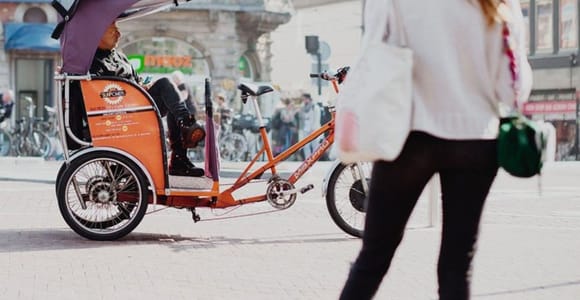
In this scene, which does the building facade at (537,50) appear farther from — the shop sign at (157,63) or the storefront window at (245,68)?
the shop sign at (157,63)

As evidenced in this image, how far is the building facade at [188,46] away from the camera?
44344 mm

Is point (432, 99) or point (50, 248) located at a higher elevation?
point (432, 99)

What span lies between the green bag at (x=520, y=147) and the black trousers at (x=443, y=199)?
72 millimetres

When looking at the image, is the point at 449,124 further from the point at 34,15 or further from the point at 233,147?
the point at 34,15

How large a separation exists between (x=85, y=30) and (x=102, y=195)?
1.20 meters

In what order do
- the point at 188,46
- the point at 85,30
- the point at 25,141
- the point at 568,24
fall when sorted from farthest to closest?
the point at 568,24 < the point at 188,46 < the point at 25,141 < the point at 85,30

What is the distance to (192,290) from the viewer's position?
7355mm

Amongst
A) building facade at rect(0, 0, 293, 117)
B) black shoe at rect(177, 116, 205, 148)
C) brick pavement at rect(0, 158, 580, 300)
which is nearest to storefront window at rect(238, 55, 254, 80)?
building facade at rect(0, 0, 293, 117)

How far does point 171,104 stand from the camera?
1011 cm

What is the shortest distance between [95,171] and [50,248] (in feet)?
2.55

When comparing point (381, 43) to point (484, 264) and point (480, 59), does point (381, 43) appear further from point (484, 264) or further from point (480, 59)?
point (484, 264)

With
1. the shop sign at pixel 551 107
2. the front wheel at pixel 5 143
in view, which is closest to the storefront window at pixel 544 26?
the shop sign at pixel 551 107

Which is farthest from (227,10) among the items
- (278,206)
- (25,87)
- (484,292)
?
(484,292)

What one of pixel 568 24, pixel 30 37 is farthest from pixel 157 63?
pixel 568 24
